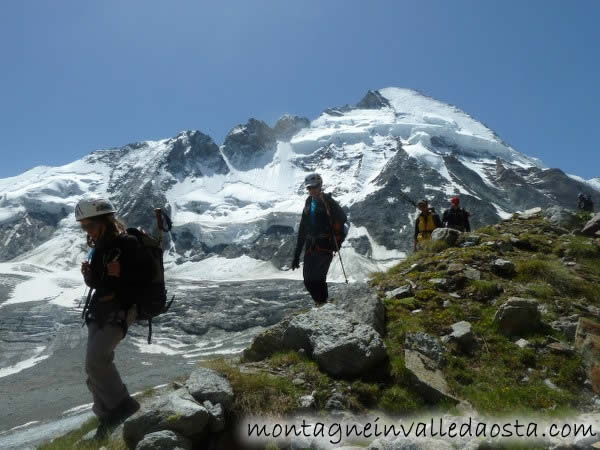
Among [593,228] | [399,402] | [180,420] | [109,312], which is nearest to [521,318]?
[399,402]

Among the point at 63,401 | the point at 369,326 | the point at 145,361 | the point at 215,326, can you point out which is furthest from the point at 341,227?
the point at 215,326

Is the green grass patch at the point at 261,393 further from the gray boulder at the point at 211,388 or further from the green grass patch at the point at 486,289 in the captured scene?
the green grass patch at the point at 486,289

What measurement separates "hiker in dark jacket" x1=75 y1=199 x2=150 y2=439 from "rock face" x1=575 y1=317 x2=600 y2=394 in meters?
5.77

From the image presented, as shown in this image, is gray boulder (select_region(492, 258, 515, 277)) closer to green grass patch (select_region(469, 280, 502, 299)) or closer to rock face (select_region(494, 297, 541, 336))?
green grass patch (select_region(469, 280, 502, 299))

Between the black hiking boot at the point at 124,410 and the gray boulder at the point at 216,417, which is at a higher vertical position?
the gray boulder at the point at 216,417

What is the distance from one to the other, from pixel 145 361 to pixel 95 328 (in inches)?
3182

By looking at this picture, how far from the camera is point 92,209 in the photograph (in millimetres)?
6230

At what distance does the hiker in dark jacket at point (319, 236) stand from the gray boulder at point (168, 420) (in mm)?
4203

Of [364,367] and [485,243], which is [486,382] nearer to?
[364,367]

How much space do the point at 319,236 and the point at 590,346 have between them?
15.4 ft

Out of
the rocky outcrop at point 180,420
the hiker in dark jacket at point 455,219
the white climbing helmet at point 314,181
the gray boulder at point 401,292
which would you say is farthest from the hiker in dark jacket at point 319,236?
the hiker in dark jacket at point 455,219

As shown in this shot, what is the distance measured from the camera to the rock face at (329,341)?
20.9 ft

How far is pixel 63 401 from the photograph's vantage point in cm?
4634

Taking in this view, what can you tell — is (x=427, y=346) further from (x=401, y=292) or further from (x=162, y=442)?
(x=162, y=442)
